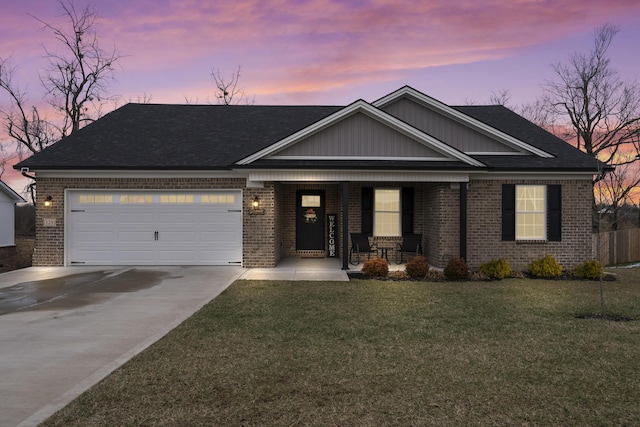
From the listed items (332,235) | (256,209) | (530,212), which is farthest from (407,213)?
(256,209)

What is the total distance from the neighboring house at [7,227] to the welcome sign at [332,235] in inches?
575

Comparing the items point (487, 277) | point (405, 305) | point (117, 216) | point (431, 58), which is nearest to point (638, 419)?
point (405, 305)

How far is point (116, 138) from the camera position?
642 inches

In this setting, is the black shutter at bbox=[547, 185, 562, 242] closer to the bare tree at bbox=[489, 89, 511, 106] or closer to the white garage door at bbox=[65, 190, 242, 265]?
the white garage door at bbox=[65, 190, 242, 265]

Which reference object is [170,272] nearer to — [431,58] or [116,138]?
[116,138]

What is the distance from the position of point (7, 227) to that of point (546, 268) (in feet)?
78.4

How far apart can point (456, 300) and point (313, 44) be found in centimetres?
1735

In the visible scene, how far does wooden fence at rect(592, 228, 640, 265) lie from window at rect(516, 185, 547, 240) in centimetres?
698

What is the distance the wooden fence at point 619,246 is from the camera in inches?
777

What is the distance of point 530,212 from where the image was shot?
1456 cm

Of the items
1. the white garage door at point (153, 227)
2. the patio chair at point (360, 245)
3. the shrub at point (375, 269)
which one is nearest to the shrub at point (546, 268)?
the shrub at point (375, 269)

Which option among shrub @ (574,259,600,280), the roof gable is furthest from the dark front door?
shrub @ (574,259,600,280)

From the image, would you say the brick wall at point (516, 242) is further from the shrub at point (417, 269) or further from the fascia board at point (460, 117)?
the shrub at point (417, 269)

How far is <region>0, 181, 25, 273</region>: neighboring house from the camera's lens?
773 inches
